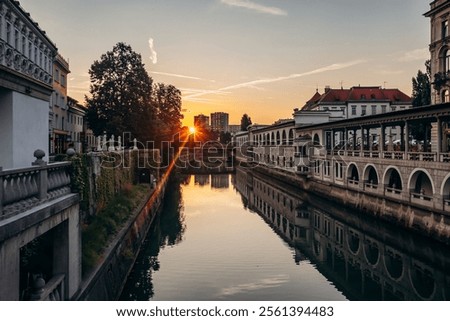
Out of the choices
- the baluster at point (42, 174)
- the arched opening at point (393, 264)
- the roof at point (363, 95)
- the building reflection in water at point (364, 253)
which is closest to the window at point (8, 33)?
the baluster at point (42, 174)

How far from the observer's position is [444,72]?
43375mm

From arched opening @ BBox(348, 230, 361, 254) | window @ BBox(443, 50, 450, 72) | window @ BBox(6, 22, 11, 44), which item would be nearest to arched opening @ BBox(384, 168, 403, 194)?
arched opening @ BBox(348, 230, 361, 254)

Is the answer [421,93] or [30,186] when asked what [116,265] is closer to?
[30,186]

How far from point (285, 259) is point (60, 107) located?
34860mm

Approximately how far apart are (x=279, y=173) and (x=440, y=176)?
4188 cm

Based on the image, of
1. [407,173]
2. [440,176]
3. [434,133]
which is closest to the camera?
[440,176]

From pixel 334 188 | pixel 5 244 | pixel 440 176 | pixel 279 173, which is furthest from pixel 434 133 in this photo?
pixel 5 244

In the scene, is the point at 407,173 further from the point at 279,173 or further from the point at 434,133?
the point at 279,173

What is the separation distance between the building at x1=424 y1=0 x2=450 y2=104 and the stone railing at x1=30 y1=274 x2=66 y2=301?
42537 millimetres

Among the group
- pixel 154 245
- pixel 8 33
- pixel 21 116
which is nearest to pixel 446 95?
pixel 154 245

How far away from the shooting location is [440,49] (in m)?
43.7

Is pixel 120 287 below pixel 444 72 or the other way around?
below

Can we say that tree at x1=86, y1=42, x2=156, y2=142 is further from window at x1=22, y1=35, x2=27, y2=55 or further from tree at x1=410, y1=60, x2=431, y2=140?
tree at x1=410, y1=60, x2=431, y2=140

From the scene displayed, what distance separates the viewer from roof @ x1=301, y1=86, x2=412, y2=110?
88812mm
